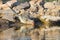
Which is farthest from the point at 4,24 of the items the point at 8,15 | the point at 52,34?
the point at 52,34

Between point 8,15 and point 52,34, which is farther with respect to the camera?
point 8,15

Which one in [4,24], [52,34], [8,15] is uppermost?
[8,15]

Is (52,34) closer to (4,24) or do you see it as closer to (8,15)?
(4,24)

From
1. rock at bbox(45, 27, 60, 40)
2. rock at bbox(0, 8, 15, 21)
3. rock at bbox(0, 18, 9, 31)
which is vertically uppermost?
rock at bbox(0, 8, 15, 21)

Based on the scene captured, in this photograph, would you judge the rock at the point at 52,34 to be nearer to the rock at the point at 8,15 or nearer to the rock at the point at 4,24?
the rock at the point at 4,24

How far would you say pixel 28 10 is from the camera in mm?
23703

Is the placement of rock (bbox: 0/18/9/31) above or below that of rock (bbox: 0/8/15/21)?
below

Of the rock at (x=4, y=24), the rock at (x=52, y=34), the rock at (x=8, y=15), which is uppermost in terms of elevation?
→ the rock at (x=8, y=15)

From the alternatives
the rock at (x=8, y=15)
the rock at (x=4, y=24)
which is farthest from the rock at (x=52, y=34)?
the rock at (x=8, y=15)

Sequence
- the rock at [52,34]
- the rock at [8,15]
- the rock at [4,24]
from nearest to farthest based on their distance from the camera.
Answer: the rock at [52,34]
the rock at [4,24]
the rock at [8,15]

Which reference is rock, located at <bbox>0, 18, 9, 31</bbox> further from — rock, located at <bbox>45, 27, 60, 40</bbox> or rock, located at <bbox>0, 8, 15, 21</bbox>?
rock, located at <bbox>45, 27, 60, 40</bbox>

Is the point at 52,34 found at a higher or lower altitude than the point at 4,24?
higher

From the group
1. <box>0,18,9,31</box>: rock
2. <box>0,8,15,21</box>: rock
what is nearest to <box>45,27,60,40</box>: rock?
<box>0,18,9,31</box>: rock

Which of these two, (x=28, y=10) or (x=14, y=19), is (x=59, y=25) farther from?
(x=28, y=10)
